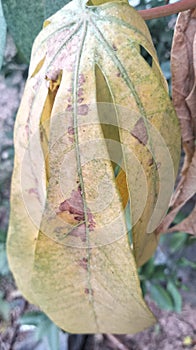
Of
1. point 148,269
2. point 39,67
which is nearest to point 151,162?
point 39,67

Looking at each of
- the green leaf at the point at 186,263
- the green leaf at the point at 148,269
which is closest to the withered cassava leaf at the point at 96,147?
the green leaf at the point at 148,269

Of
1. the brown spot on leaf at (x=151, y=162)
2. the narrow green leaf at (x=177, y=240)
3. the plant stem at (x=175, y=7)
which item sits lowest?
the narrow green leaf at (x=177, y=240)

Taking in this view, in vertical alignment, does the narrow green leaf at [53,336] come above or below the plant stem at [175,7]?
below

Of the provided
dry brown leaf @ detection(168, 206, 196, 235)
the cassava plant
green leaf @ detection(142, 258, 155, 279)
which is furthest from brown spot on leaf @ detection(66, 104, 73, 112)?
green leaf @ detection(142, 258, 155, 279)

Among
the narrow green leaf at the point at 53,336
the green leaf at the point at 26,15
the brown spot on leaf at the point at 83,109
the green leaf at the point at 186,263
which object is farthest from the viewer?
the green leaf at the point at 186,263

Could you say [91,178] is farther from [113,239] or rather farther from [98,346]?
[98,346]

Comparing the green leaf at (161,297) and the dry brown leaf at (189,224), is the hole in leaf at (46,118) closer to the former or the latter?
the dry brown leaf at (189,224)
